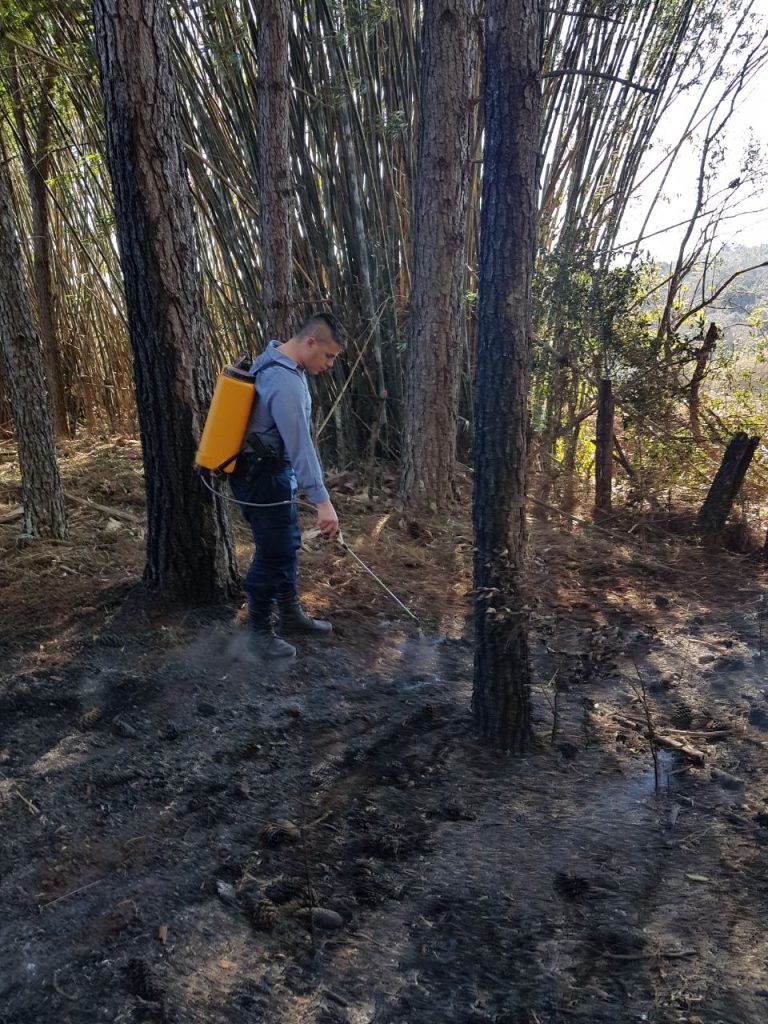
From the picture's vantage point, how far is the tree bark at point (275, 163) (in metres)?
5.07

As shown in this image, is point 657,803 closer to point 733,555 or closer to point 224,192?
point 733,555

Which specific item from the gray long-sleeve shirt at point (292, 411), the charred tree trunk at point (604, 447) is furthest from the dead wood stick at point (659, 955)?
the charred tree trunk at point (604, 447)

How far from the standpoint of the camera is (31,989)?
176 centimetres

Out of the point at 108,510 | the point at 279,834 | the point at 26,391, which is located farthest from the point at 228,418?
the point at 108,510

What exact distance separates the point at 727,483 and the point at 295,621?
313cm

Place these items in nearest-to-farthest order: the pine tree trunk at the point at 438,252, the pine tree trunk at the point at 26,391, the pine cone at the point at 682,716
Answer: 1. the pine cone at the point at 682,716
2. the pine tree trunk at the point at 26,391
3. the pine tree trunk at the point at 438,252

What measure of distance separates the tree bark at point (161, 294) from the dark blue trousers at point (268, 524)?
1.26ft

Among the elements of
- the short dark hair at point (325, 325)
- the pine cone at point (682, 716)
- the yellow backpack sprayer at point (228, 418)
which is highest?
the short dark hair at point (325, 325)

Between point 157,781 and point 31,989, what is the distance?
911 mm

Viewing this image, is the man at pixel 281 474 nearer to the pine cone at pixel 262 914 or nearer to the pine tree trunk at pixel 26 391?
the pine cone at pixel 262 914

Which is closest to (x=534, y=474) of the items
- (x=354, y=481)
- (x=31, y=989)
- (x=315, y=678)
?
(x=354, y=481)

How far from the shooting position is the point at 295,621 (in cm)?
388

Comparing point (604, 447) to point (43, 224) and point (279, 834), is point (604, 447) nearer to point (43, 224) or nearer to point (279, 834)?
point (279, 834)

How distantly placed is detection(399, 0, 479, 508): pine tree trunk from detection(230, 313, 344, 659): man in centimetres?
219
